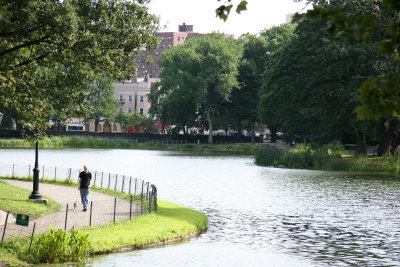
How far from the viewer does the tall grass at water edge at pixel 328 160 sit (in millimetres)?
57500

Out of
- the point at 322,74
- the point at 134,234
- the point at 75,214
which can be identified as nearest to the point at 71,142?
the point at 322,74

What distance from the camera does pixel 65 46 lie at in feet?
78.1

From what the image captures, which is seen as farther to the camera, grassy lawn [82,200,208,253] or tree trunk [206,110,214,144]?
tree trunk [206,110,214,144]

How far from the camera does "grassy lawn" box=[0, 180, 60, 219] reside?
975 inches

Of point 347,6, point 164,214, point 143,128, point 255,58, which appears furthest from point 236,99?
point 164,214

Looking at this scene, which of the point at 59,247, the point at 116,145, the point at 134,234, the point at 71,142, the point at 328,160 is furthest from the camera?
the point at 116,145

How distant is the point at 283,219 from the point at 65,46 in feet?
42.5

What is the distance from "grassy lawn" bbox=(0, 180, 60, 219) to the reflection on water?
20.9ft

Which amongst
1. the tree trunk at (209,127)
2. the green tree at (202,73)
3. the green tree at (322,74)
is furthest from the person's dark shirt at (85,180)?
the tree trunk at (209,127)

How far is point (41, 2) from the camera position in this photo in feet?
72.6

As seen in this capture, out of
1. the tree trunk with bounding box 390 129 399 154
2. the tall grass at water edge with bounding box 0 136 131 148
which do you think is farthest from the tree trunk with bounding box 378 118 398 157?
the tall grass at water edge with bounding box 0 136 131 148

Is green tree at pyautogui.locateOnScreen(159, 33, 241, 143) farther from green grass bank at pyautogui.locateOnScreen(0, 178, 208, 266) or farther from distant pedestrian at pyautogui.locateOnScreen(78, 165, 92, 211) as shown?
distant pedestrian at pyautogui.locateOnScreen(78, 165, 92, 211)

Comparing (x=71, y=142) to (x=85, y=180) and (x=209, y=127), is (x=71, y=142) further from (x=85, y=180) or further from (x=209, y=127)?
(x=85, y=180)

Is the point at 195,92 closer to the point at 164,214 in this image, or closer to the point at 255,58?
the point at 255,58
